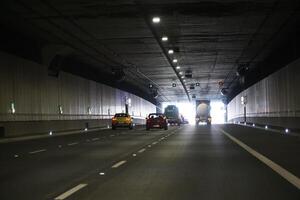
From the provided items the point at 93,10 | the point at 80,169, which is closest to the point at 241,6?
the point at 93,10

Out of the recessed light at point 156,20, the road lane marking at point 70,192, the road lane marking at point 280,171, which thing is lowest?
the road lane marking at point 280,171

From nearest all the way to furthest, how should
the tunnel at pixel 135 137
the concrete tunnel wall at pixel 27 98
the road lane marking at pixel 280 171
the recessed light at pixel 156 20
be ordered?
the tunnel at pixel 135 137 → the road lane marking at pixel 280 171 → the recessed light at pixel 156 20 → the concrete tunnel wall at pixel 27 98

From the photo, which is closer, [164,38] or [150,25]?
[150,25]

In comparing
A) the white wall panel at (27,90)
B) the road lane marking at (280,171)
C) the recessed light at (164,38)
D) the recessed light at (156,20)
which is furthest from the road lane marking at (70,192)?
the recessed light at (164,38)

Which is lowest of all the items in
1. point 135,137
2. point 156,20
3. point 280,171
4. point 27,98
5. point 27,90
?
point 280,171

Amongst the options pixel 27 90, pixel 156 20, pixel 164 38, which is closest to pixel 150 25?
pixel 156 20

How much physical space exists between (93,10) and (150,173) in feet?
50.2

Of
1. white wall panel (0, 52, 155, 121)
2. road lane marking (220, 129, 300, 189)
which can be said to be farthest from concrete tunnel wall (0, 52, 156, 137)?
road lane marking (220, 129, 300, 189)

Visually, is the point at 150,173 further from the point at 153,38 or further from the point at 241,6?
the point at 153,38

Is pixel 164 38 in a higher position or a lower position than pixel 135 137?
higher

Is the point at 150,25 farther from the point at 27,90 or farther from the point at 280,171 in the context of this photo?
the point at 280,171

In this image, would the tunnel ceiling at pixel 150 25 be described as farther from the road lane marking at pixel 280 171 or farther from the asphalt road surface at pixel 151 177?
the road lane marking at pixel 280 171

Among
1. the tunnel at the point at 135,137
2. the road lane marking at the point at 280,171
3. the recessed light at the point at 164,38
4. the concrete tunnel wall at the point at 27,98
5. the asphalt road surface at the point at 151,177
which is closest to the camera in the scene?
the asphalt road surface at the point at 151,177

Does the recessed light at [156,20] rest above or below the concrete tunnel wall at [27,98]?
above
